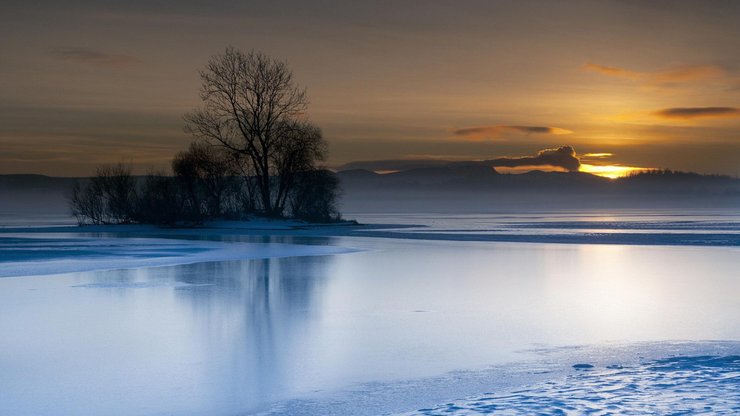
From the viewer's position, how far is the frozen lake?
6141 millimetres

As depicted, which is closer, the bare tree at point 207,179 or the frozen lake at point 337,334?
the frozen lake at point 337,334

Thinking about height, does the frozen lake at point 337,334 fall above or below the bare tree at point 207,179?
below

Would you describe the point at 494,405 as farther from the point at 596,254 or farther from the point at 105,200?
the point at 105,200

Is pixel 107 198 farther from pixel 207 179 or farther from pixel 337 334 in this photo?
pixel 337 334

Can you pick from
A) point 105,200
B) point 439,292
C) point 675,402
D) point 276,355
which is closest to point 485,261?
point 439,292

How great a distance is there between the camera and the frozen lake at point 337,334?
614 cm

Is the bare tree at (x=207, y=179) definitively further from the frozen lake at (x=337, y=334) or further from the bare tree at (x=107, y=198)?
the frozen lake at (x=337, y=334)

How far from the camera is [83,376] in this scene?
22.0 feet

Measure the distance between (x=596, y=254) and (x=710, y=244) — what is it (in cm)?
549

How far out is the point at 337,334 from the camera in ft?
28.6

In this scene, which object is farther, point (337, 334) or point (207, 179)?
point (207, 179)

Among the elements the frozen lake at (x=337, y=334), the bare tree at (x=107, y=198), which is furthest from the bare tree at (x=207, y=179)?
the frozen lake at (x=337, y=334)

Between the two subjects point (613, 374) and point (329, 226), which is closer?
point (613, 374)

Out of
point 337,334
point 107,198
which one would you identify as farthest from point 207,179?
point 337,334
